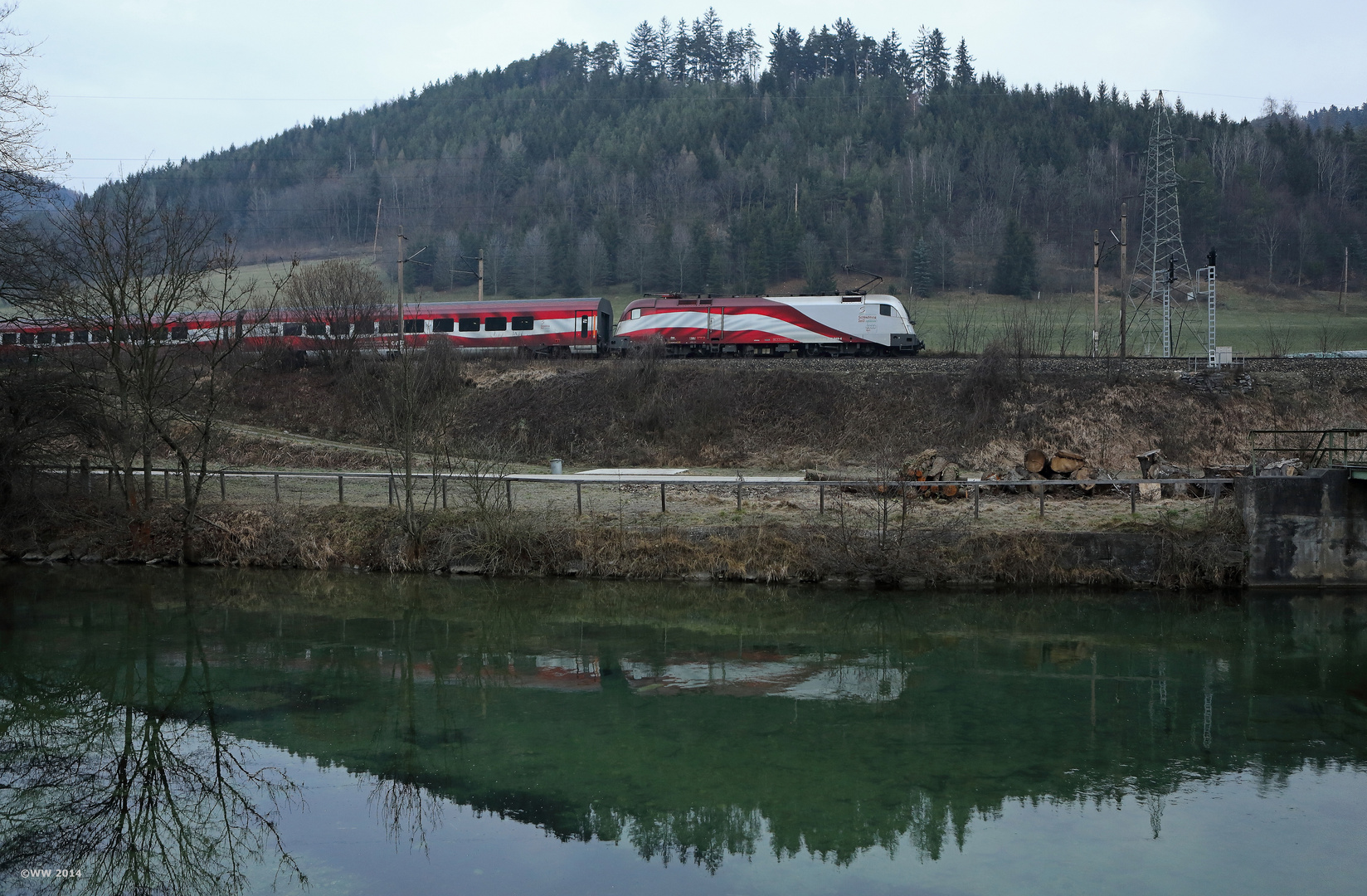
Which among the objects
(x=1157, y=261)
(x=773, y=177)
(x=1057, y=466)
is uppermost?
(x=773, y=177)

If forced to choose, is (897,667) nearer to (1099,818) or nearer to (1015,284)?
(1099,818)

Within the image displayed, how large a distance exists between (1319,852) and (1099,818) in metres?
2.07

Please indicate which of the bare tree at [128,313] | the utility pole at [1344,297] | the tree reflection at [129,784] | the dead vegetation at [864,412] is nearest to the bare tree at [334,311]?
the dead vegetation at [864,412]

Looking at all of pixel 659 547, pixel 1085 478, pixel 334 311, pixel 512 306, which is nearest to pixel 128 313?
pixel 659 547

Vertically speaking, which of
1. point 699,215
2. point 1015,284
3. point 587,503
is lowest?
point 587,503

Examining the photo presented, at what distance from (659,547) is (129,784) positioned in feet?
40.8

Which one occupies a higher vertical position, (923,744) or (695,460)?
(695,460)

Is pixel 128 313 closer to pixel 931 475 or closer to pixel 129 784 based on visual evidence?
pixel 129 784

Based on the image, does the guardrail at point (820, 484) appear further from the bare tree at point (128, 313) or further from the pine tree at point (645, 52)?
Result: the pine tree at point (645, 52)

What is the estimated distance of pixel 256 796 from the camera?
11820mm

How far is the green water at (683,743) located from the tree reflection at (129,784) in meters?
0.05

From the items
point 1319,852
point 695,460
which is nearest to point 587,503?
point 695,460

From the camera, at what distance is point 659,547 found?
22797 millimetres

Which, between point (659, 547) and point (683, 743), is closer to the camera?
point (683, 743)
